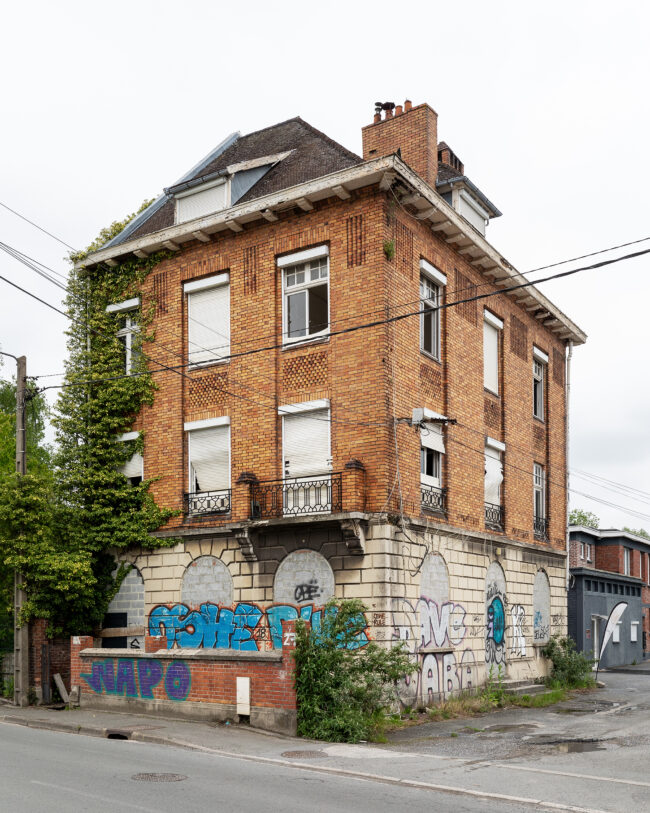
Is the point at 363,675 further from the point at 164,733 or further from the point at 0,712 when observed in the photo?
the point at 0,712

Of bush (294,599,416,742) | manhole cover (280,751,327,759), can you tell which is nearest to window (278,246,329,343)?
bush (294,599,416,742)

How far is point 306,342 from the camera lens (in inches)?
800

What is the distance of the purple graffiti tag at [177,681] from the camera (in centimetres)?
1764

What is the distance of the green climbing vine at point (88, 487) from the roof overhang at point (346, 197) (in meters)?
0.62

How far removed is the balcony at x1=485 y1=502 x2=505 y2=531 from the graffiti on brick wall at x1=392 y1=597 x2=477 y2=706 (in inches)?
117

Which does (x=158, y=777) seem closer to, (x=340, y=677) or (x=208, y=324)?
(x=340, y=677)

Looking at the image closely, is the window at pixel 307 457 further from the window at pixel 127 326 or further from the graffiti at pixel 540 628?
the graffiti at pixel 540 628

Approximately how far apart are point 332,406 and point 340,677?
607 cm

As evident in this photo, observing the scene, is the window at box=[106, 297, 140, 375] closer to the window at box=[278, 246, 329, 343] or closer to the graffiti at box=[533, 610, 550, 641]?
the window at box=[278, 246, 329, 343]

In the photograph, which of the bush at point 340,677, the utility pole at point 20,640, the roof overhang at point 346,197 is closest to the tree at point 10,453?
the utility pole at point 20,640

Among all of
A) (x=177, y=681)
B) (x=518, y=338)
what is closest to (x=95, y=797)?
(x=177, y=681)

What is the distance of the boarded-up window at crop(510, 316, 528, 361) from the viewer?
86.4ft

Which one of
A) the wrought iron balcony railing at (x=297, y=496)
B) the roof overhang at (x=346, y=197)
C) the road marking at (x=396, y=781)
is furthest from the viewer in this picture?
the roof overhang at (x=346, y=197)

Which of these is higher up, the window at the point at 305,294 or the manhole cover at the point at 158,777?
the window at the point at 305,294
